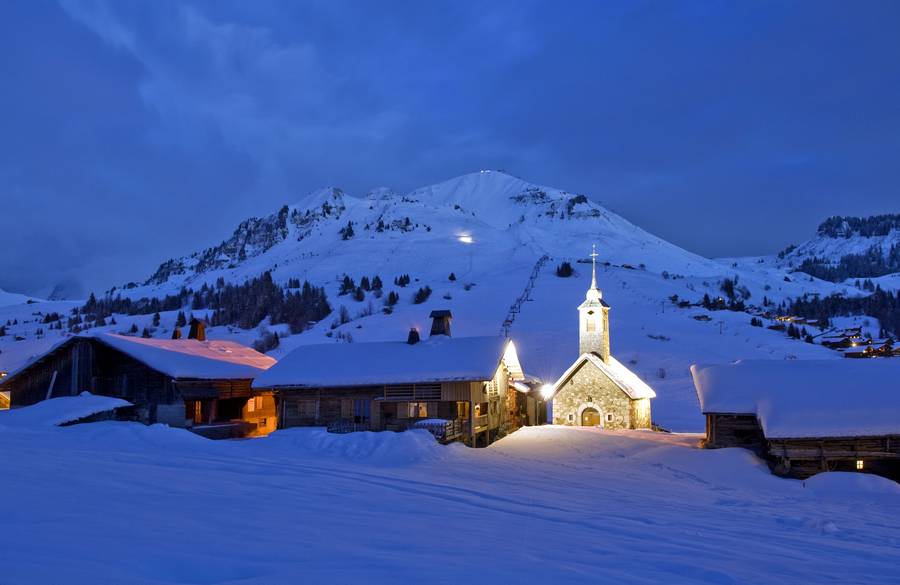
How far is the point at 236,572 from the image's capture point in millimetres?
7227

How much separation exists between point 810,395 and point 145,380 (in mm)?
30409

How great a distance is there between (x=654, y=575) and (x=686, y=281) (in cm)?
10408

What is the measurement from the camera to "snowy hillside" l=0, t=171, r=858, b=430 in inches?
2207

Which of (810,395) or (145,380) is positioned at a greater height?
(145,380)

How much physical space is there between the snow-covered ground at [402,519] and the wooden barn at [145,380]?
32.9 ft

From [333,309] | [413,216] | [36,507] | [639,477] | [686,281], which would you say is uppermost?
[413,216]

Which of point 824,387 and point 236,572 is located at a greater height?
point 824,387

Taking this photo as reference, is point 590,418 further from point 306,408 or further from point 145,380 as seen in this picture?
point 145,380

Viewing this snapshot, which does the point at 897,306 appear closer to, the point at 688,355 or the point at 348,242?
the point at 688,355

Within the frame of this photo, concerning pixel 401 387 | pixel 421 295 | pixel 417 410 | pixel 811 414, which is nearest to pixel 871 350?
pixel 811 414

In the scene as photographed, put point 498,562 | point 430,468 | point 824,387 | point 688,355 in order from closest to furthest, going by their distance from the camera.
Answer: point 498,562, point 430,468, point 824,387, point 688,355

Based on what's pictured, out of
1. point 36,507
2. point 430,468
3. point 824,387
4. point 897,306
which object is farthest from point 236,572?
point 897,306

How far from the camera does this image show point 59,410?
96.4 feet

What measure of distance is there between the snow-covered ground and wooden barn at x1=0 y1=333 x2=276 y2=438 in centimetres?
1003
